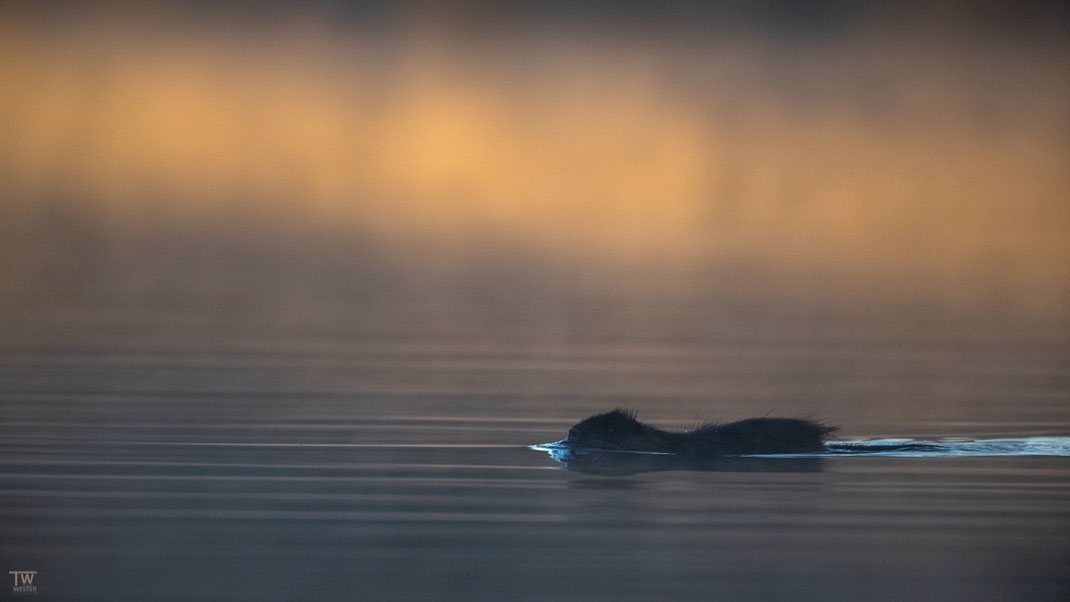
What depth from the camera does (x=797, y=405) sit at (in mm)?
15719

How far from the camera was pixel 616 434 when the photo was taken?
37.8 ft

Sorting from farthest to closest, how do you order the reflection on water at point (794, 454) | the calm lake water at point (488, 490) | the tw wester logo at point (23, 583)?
the reflection on water at point (794, 454) < the calm lake water at point (488, 490) < the tw wester logo at point (23, 583)

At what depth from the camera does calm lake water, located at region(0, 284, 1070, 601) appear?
7.40 metres

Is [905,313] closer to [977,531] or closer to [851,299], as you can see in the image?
[851,299]

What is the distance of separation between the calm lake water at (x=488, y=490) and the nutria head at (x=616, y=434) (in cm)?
39

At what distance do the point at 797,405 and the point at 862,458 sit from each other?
4167 mm

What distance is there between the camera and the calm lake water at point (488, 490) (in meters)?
7.40

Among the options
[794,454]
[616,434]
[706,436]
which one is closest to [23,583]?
[616,434]

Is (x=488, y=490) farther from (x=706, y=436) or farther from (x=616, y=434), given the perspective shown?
(x=706, y=436)

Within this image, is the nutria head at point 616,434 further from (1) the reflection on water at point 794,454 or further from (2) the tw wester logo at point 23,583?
(2) the tw wester logo at point 23,583

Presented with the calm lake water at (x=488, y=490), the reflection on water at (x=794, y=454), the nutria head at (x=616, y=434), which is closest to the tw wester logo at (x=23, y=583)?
the calm lake water at (x=488, y=490)

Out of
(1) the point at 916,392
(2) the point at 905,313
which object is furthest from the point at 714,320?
(1) the point at 916,392

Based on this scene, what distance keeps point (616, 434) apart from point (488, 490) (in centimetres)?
199

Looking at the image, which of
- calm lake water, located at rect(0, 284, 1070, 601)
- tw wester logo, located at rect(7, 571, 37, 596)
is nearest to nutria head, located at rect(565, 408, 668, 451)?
calm lake water, located at rect(0, 284, 1070, 601)
